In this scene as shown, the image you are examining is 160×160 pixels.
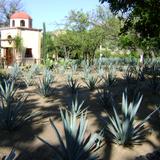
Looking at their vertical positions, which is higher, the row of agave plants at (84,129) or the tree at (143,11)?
the tree at (143,11)

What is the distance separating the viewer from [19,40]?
137 ft

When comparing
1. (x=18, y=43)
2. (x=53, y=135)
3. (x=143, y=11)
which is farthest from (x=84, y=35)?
(x=53, y=135)

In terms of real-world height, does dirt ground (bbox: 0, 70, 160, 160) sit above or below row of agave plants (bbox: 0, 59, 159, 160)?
below

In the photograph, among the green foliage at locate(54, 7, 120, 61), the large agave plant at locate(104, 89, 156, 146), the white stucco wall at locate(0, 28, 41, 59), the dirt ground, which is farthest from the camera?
the white stucco wall at locate(0, 28, 41, 59)

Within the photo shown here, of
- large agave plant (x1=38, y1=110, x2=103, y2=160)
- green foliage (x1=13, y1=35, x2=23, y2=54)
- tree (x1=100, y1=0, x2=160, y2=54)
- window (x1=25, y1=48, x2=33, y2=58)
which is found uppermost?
tree (x1=100, y1=0, x2=160, y2=54)

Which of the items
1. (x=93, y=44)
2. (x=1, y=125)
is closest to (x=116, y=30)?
(x=93, y=44)

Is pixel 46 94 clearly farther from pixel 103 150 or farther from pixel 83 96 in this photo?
pixel 103 150

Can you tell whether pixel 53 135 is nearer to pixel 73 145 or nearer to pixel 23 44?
pixel 73 145

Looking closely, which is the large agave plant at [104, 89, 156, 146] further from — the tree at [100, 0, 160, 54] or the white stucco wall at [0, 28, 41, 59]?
the white stucco wall at [0, 28, 41, 59]

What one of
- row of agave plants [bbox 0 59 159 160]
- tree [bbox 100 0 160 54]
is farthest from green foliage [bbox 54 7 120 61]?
row of agave plants [bbox 0 59 159 160]

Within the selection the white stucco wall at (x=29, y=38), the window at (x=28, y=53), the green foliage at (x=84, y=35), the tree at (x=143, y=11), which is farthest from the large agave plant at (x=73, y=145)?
the window at (x=28, y=53)

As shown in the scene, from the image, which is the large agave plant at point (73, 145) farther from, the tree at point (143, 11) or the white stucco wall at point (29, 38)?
the white stucco wall at point (29, 38)

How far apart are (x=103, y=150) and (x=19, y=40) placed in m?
36.4

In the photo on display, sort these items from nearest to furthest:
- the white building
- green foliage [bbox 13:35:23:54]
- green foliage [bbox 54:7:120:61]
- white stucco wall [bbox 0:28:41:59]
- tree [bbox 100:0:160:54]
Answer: tree [bbox 100:0:160:54], green foliage [bbox 54:7:120:61], green foliage [bbox 13:35:23:54], the white building, white stucco wall [bbox 0:28:41:59]
